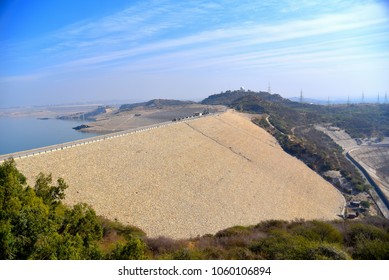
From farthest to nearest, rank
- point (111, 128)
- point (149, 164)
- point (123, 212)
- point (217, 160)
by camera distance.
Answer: point (111, 128), point (217, 160), point (149, 164), point (123, 212)

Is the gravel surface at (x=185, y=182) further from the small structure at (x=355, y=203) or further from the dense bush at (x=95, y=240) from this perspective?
the dense bush at (x=95, y=240)

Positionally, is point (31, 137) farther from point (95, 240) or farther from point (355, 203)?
point (95, 240)

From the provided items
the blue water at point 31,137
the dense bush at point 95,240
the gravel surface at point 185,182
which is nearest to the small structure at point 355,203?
the gravel surface at point 185,182

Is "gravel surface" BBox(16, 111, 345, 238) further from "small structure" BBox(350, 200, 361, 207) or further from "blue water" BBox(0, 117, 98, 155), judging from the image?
"blue water" BBox(0, 117, 98, 155)

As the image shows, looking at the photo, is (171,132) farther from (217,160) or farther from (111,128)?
(111,128)

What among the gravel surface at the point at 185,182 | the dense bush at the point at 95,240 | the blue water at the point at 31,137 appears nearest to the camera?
the dense bush at the point at 95,240

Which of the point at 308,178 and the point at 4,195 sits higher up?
the point at 4,195

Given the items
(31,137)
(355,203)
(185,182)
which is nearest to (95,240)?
(185,182)

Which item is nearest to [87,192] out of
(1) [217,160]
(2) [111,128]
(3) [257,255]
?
(3) [257,255]
